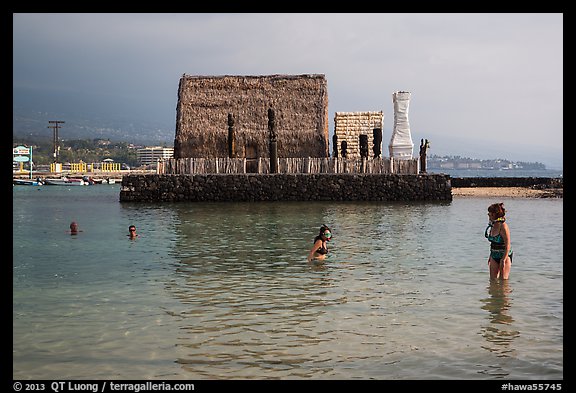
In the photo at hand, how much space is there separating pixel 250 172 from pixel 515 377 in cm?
3223

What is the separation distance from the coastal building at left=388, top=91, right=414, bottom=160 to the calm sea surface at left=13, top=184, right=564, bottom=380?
18.6 metres

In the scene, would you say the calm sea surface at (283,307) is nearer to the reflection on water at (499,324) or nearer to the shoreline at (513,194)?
the reflection on water at (499,324)

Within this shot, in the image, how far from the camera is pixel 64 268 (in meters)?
15.2

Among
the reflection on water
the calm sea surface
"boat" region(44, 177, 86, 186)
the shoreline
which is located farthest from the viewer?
"boat" region(44, 177, 86, 186)

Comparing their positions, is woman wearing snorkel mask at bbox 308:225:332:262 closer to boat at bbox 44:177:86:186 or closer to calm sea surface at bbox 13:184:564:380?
calm sea surface at bbox 13:184:564:380

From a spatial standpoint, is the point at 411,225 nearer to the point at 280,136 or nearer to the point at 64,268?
the point at 64,268

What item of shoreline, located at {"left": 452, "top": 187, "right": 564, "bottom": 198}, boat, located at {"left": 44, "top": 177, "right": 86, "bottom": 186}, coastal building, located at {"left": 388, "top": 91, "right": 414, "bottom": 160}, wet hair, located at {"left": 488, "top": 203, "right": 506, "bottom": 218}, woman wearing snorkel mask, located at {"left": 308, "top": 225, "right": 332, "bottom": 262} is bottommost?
woman wearing snorkel mask, located at {"left": 308, "top": 225, "right": 332, "bottom": 262}

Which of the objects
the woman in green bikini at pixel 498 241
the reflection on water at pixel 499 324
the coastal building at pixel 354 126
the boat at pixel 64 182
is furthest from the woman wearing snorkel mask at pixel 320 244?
the boat at pixel 64 182

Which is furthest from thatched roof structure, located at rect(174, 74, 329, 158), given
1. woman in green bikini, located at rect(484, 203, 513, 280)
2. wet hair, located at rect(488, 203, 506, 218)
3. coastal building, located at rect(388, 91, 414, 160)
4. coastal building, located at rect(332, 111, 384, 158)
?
wet hair, located at rect(488, 203, 506, 218)

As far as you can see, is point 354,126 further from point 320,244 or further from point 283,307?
point 283,307

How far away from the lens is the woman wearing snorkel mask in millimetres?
15219

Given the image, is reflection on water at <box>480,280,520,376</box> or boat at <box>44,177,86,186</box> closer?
reflection on water at <box>480,280,520,376</box>

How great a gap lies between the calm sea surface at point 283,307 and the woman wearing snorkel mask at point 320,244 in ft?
1.24
